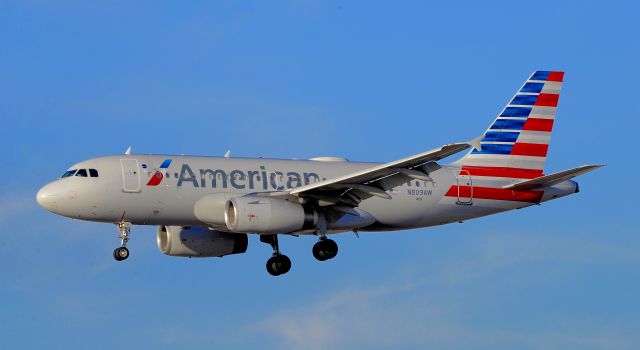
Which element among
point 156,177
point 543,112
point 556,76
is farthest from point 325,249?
point 556,76

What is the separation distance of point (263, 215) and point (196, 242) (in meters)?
6.80

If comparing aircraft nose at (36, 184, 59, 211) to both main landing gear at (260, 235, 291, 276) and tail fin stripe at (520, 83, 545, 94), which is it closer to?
main landing gear at (260, 235, 291, 276)

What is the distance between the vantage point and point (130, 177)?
54.1m

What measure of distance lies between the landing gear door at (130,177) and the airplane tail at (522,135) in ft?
44.8

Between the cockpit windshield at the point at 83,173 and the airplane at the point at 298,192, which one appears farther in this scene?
the cockpit windshield at the point at 83,173

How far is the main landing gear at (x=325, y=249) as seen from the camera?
5572cm

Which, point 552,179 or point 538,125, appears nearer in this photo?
point 552,179

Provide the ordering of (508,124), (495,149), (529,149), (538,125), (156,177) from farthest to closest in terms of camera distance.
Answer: (538,125) → (508,124) → (529,149) → (495,149) → (156,177)

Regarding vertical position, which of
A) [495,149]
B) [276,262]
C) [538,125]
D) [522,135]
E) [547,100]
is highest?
[547,100]

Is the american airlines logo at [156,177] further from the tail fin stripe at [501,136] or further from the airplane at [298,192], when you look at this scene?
the tail fin stripe at [501,136]

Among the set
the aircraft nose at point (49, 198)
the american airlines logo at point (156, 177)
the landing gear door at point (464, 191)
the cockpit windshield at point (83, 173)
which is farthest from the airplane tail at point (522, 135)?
the aircraft nose at point (49, 198)

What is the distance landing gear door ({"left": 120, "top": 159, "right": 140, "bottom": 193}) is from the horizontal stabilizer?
1505 cm

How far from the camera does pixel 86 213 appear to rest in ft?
176

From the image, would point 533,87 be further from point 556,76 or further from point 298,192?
point 298,192
